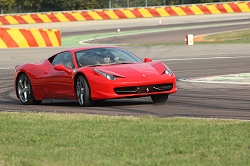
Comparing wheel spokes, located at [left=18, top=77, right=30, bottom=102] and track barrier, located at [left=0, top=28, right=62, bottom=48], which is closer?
wheel spokes, located at [left=18, top=77, right=30, bottom=102]

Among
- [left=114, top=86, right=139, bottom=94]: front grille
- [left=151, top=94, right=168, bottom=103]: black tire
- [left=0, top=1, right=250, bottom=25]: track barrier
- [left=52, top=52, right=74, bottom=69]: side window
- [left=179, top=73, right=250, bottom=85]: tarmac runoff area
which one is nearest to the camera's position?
[left=114, top=86, right=139, bottom=94]: front grille

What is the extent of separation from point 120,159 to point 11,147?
1.58 m

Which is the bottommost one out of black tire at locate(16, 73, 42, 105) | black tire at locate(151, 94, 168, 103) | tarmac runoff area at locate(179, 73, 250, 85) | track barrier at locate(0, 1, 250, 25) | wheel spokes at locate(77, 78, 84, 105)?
track barrier at locate(0, 1, 250, 25)

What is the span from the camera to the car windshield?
1344 centimetres

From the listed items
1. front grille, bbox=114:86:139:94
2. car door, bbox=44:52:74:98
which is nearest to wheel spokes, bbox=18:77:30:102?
car door, bbox=44:52:74:98

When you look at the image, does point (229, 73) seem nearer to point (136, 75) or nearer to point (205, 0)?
point (136, 75)

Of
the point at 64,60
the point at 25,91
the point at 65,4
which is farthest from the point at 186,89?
the point at 65,4

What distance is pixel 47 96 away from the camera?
1413cm

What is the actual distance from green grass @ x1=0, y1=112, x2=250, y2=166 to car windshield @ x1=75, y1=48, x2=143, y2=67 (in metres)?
2.89

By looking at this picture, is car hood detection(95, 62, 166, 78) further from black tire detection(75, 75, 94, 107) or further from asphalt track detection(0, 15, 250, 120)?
asphalt track detection(0, 15, 250, 120)

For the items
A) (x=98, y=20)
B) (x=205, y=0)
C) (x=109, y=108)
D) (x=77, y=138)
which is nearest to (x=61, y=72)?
(x=109, y=108)

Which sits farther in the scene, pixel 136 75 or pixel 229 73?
pixel 229 73

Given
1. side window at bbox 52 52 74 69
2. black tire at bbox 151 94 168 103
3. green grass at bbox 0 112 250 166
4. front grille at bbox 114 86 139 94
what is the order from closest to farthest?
green grass at bbox 0 112 250 166
front grille at bbox 114 86 139 94
black tire at bbox 151 94 168 103
side window at bbox 52 52 74 69

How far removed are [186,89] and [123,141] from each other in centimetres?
727
